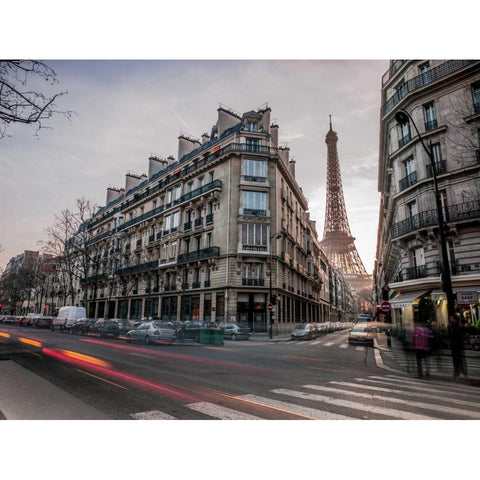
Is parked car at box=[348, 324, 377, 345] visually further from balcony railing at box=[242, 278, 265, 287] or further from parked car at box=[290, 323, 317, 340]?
balcony railing at box=[242, 278, 265, 287]

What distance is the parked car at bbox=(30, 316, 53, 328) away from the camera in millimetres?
33056

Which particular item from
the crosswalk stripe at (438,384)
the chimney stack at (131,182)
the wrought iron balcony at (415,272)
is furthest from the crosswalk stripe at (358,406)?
the chimney stack at (131,182)

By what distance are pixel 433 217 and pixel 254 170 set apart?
57.9ft

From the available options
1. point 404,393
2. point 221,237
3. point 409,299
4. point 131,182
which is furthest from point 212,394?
point 131,182

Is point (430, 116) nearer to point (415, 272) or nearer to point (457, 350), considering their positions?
point (415, 272)

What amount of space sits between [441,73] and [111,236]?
38.7 meters

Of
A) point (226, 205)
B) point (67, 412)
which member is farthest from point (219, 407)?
point (226, 205)

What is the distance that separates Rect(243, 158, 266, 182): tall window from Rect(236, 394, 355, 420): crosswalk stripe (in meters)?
27.7

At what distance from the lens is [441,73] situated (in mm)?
18328

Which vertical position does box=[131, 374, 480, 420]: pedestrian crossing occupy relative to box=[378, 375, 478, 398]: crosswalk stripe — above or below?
above

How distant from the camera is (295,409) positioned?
16.0 ft

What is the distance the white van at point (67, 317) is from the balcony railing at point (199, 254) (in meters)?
10.9

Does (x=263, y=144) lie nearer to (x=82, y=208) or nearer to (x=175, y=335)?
(x=82, y=208)

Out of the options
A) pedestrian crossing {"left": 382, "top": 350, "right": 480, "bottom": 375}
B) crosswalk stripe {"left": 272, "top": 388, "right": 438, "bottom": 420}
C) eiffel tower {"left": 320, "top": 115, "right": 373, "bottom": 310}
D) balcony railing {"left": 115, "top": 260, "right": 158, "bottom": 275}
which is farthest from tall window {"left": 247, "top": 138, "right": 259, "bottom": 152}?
eiffel tower {"left": 320, "top": 115, "right": 373, "bottom": 310}
